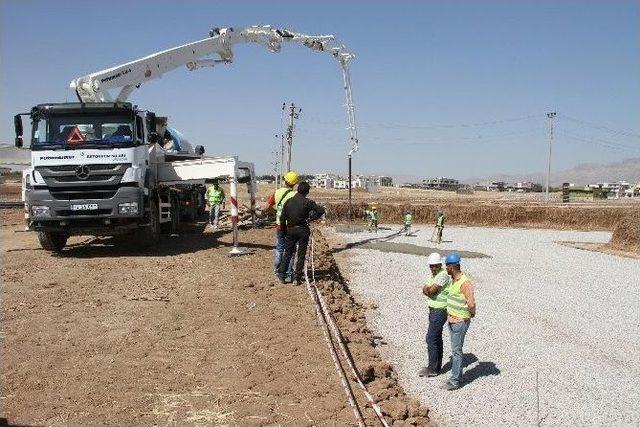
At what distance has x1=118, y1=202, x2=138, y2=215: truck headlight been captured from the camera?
11.6 meters

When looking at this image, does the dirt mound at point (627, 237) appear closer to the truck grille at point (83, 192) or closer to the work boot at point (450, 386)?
the work boot at point (450, 386)

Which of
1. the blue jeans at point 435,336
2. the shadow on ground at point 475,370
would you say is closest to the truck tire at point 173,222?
the shadow on ground at point 475,370

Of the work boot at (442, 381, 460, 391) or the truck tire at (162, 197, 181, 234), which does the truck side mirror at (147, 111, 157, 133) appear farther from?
the work boot at (442, 381, 460, 391)

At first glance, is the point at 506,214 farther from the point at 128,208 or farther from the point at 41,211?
the point at 41,211

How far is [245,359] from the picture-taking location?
607 cm

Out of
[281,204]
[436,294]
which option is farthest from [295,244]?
[436,294]

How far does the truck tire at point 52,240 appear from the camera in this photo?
40.4 feet

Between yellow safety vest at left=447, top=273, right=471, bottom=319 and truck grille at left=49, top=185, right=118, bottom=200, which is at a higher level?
truck grille at left=49, top=185, right=118, bottom=200

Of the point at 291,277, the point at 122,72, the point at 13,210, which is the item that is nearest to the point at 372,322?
the point at 291,277

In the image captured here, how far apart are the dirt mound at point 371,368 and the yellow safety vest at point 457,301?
1.03 m

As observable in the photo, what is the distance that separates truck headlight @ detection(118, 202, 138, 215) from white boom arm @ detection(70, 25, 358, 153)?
326 cm

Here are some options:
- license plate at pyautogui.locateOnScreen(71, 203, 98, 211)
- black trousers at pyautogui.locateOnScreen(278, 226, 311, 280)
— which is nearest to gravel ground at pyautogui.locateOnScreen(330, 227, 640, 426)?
black trousers at pyautogui.locateOnScreen(278, 226, 311, 280)

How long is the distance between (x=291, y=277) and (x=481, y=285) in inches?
246

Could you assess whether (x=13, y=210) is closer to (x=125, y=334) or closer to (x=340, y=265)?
(x=340, y=265)
